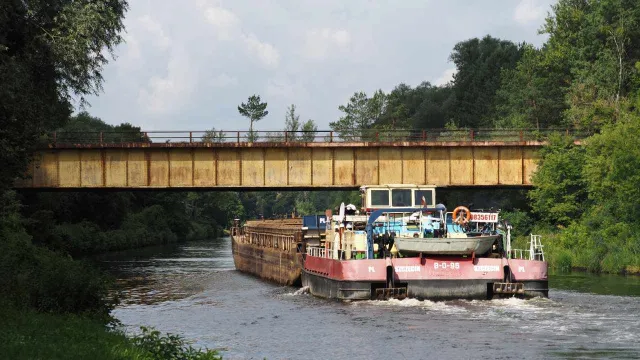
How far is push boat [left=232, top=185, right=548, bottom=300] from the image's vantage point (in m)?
34.2

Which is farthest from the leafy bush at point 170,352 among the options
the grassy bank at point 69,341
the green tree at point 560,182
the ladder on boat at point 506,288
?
the green tree at point 560,182

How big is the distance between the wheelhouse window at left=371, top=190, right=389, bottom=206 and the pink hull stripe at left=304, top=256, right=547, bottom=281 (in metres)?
5.59

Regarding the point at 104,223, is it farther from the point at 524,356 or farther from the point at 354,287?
the point at 524,356

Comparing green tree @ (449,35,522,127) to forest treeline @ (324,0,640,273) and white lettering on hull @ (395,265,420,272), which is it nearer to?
forest treeline @ (324,0,640,273)

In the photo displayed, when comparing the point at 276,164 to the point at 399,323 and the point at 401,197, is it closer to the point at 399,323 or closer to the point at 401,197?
the point at 401,197

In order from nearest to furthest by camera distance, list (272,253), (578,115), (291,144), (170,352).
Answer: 1. (170,352)
2. (272,253)
3. (291,144)
4. (578,115)

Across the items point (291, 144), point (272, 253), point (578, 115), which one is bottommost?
point (272, 253)

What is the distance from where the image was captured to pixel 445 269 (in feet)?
112

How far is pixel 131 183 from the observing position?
60.3 m

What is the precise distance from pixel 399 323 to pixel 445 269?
14.6ft

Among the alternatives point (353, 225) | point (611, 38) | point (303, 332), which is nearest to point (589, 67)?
point (611, 38)

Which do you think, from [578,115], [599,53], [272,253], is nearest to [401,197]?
[272,253]

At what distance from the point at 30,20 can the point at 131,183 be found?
17877 mm

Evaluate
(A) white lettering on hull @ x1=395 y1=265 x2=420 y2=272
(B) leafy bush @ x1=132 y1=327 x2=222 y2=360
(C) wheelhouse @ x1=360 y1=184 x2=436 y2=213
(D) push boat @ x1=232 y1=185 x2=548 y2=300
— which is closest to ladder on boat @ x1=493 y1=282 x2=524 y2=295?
(D) push boat @ x1=232 y1=185 x2=548 y2=300
